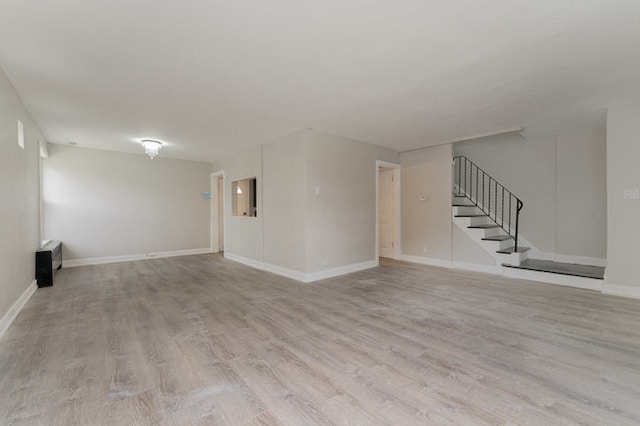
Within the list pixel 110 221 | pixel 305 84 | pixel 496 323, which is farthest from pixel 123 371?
pixel 110 221

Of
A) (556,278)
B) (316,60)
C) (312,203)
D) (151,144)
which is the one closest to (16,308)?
(151,144)

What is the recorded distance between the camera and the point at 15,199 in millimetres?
3369

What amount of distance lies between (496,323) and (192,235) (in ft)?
23.5

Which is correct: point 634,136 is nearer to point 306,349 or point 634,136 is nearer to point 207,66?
point 306,349

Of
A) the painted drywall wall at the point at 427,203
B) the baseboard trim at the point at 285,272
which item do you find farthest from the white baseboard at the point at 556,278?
the baseboard trim at the point at 285,272

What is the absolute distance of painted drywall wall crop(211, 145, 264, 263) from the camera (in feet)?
19.2

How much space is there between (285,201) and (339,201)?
0.99 meters

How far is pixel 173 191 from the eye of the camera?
7.41 m

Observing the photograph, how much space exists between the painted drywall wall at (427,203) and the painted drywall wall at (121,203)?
5.35 metres

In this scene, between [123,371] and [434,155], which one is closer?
[123,371]

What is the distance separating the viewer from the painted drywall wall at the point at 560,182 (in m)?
5.19

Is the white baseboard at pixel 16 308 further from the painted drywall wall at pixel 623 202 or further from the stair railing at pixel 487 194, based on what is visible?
the stair railing at pixel 487 194

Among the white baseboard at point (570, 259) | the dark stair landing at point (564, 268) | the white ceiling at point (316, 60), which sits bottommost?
the dark stair landing at point (564, 268)

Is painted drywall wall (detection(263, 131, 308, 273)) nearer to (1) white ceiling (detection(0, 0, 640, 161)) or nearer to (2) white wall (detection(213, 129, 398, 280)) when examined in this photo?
(2) white wall (detection(213, 129, 398, 280))
